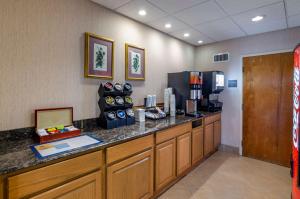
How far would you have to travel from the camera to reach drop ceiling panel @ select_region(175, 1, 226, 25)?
2170 mm

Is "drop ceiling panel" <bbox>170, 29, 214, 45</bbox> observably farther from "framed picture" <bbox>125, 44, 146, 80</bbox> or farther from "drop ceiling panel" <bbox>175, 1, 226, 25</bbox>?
"framed picture" <bbox>125, 44, 146, 80</bbox>

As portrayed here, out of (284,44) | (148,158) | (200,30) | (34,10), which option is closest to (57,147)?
(148,158)

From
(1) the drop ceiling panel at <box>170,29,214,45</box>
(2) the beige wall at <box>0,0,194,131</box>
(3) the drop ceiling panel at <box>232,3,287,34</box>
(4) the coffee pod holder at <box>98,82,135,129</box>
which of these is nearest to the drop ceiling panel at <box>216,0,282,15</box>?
(3) the drop ceiling panel at <box>232,3,287,34</box>

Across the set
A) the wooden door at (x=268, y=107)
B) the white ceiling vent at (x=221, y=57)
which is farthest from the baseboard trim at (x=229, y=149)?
the white ceiling vent at (x=221, y=57)

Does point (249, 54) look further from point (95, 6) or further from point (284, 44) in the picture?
point (95, 6)

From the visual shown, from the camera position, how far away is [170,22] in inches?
105

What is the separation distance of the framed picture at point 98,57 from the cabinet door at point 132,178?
44.6 inches

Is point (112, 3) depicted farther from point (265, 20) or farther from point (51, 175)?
point (265, 20)

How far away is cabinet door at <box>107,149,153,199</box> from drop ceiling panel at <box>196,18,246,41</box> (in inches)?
90.1

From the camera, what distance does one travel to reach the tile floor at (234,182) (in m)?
2.16

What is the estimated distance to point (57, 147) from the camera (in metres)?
1.31

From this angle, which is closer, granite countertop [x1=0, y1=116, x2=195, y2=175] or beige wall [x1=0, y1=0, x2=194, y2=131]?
granite countertop [x1=0, y1=116, x2=195, y2=175]

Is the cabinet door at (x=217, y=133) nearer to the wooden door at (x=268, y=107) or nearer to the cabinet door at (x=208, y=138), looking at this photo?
the cabinet door at (x=208, y=138)

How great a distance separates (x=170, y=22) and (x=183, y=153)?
Answer: 2.08m
